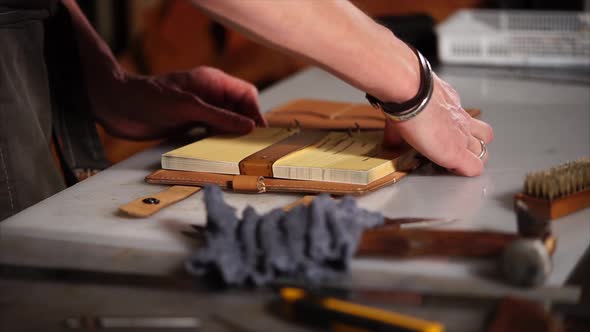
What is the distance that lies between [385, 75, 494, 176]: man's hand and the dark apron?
0.52 meters

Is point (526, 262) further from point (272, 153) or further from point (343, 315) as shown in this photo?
point (272, 153)

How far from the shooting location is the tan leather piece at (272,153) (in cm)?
105

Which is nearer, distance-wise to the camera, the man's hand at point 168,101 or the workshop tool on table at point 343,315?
the workshop tool on table at point 343,315

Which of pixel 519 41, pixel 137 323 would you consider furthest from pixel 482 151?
pixel 519 41

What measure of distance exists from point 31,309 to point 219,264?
185 millimetres

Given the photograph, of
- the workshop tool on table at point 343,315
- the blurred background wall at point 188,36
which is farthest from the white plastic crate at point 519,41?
the workshop tool on table at point 343,315

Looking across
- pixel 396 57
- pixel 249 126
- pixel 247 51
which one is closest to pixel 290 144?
pixel 249 126

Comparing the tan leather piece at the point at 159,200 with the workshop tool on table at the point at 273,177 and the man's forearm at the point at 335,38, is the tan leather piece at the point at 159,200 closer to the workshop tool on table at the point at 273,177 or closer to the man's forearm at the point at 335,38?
the workshop tool on table at the point at 273,177

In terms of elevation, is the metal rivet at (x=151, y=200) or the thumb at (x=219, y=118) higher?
Answer: the thumb at (x=219, y=118)

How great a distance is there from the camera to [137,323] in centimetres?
73

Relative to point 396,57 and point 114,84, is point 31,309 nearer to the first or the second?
point 396,57

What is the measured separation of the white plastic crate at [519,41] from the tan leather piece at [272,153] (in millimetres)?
748

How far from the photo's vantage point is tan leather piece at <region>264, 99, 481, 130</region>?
4.17 feet

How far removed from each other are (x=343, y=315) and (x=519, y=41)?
1.30 metres
